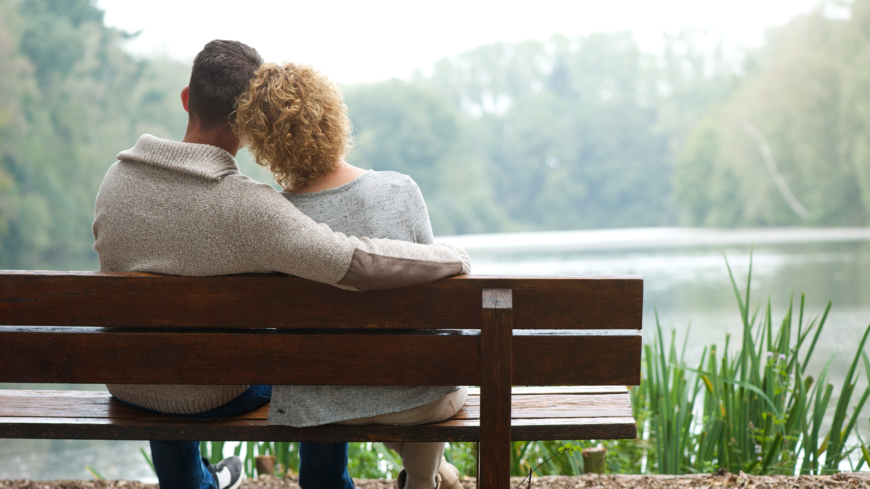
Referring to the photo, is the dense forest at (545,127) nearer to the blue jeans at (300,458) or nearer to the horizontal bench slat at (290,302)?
the blue jeans at (300,458)

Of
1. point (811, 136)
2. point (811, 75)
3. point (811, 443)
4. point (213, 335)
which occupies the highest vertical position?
point (811, 75)

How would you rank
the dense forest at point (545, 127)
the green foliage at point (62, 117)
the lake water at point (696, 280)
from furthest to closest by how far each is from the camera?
the dense forest at point (545, 127) < the green foliage at point (62, 117) < the lake water at point (696, 280)

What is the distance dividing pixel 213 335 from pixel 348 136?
41cm

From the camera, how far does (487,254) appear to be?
17.0 meters

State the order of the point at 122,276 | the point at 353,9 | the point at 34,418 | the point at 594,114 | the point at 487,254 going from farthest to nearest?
the point at 353,9, the point at 594,114, the point at 487,254, the point at 34,418, the point at 122,276

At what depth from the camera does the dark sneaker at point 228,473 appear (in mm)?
1604

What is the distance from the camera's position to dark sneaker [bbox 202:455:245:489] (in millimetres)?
1604

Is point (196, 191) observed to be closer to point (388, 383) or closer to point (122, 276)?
point (122, 276)

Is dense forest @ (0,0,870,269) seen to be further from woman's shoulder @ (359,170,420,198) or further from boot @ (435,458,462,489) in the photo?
woman's shoulder @ (359,170,420,198)

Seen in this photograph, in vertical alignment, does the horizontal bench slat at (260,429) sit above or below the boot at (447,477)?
above

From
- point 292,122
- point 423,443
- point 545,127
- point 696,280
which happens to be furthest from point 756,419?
point 545,127

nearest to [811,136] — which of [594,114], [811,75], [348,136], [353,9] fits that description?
[811,75]

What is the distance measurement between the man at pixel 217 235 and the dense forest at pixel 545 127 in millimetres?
17331

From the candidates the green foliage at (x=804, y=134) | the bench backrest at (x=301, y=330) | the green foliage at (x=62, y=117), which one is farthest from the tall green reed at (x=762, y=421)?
the green foliage at (x=804, y=134)
